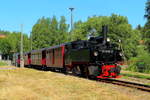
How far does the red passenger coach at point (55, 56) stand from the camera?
22.9 m

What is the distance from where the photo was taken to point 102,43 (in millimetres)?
17547

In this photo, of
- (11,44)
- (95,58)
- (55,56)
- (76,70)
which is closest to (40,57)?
(55,56)

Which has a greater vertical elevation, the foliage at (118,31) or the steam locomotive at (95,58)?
the foliage at (118,31)

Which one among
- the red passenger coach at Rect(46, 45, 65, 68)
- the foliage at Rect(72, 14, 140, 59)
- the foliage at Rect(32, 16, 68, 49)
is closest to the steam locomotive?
the red passenger coach at Rect(46, 45, 65, 68)

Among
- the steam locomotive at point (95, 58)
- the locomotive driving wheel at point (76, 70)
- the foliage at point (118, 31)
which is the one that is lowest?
Answer: the locomotive driving wheel at point (76, 70)

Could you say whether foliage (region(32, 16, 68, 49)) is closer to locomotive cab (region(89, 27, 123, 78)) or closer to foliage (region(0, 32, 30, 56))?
foliage (region(0, 32, 30, 56))

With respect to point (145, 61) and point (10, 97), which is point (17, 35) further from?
point (10, 97)

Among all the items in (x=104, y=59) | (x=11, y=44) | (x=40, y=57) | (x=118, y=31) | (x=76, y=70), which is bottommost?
(x=76, y=70)

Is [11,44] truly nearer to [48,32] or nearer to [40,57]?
[48,32]

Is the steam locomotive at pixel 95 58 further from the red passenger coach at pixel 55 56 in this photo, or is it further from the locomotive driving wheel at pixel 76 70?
the red passenger coach at pixel 55 56

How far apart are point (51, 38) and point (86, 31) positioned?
21465mm

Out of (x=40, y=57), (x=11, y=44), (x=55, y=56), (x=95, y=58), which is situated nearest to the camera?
(x=95, y=58)

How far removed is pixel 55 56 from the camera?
24875 millimetres

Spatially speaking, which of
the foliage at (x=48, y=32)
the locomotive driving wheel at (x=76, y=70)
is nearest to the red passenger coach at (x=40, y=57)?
the locomotive driving wheel at (x=76, y=70)
